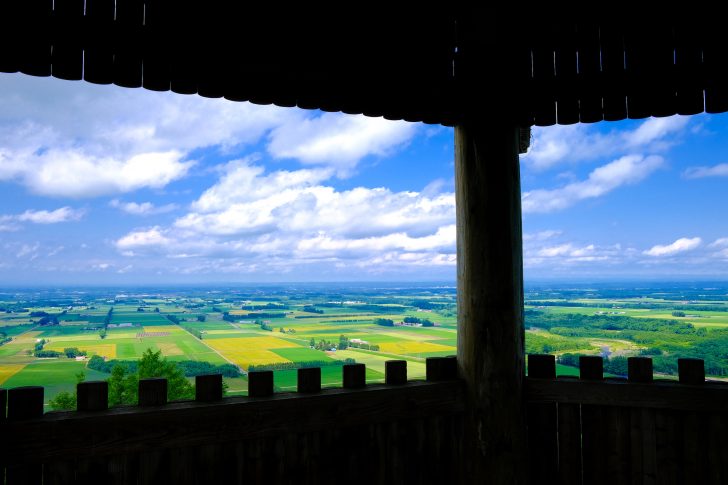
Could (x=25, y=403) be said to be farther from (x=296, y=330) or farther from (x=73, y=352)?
(x=296, y=330)

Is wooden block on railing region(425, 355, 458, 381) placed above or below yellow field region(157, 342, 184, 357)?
above

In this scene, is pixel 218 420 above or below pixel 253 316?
above

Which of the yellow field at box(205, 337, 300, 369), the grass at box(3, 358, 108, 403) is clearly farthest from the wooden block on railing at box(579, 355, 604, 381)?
the grass at box(3, 358, 108, 403)

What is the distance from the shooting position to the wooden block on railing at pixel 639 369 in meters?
2.79

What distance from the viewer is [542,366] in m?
2.95

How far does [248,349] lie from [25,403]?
28.4m

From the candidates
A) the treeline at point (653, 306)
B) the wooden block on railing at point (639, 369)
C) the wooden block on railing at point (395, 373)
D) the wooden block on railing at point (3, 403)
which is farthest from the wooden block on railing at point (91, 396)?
the treeline at point (653, 306)

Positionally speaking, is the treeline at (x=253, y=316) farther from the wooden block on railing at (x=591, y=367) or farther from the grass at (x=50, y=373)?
the wooden block on railing at (x=591, y=367)

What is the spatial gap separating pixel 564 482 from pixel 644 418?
0.57 m

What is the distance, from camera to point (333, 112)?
2.55 metres

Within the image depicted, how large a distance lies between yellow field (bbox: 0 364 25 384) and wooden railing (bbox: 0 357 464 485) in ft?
81.6

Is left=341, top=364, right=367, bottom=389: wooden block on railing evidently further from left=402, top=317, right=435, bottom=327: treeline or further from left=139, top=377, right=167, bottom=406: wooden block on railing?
left=402, top=317, right=435, bottom=327: treeline

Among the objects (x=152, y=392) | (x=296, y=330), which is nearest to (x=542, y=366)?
(x=152, y=392)

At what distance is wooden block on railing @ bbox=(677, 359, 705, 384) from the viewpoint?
2730 mm
